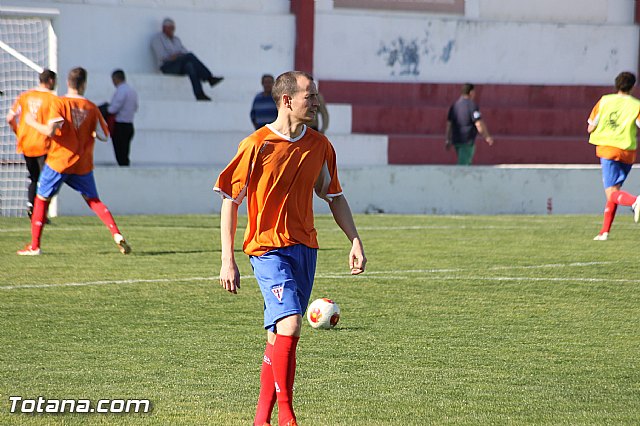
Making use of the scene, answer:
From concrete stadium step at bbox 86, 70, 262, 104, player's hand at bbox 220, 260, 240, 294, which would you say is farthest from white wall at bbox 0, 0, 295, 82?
player's hand at bbox 220, 260, 240, 294

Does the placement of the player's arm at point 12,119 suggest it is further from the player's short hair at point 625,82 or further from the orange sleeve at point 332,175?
the orange sleeve at point 332,175

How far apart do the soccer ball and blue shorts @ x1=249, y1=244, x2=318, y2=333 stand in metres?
2.49

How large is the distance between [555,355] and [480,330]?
1.00 meters

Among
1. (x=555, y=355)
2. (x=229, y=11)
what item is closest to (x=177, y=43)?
(x=229, y=11)

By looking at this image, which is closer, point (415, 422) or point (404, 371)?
point (415, 422)

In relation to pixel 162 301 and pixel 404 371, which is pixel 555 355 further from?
pixel 162 301

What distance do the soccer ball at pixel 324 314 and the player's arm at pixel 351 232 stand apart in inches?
91.1

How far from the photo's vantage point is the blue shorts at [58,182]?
1280cm

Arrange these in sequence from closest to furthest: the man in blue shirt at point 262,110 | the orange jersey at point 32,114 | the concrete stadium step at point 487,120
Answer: the orange jersey at point 32,114, the man in blue shirt at point 262,110, the concrete stadium step at point 487,120

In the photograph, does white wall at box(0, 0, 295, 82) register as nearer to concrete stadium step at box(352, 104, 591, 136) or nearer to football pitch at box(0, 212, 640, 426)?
concrete stadium step at box(352, 104, 591, 136)

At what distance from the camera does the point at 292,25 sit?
2544cm

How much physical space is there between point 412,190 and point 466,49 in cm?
850

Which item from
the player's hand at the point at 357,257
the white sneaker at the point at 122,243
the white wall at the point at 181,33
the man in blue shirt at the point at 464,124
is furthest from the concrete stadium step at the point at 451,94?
the player's hand at the point at 357,257

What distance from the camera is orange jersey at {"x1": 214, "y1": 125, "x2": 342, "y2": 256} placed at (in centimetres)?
580
